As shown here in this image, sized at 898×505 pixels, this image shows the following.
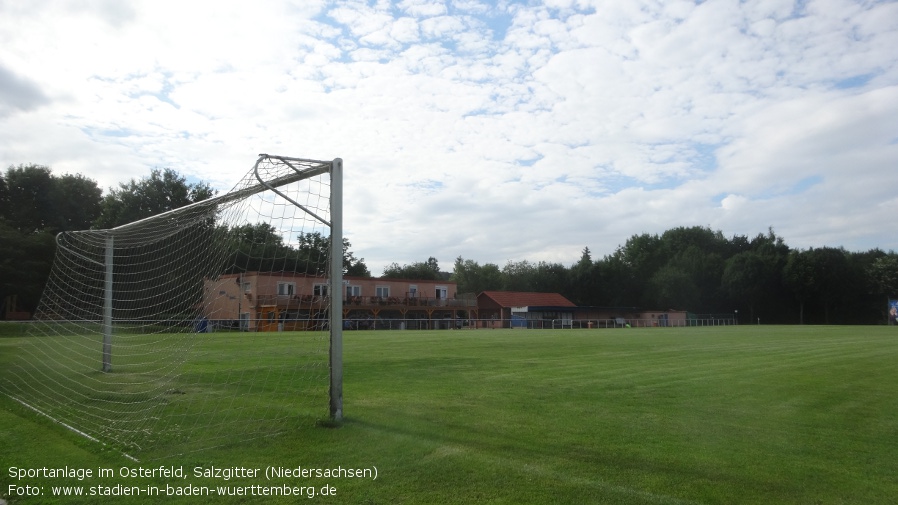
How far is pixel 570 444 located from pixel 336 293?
128 inches

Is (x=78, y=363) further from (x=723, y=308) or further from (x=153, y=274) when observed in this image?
(x=723, y=308)

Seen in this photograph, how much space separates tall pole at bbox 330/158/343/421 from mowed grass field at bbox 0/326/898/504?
1.22 ft

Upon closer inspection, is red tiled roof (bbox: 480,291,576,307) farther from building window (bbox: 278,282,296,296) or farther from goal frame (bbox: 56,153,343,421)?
goal frame (bbox: 56,153,343,421)

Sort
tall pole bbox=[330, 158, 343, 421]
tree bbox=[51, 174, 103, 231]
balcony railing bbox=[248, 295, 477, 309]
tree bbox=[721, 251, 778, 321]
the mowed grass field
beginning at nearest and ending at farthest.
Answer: the mowed grass field < tall pole bbox=[330, 158, 343, 421] < balcony railing bbox=[248, 295, 477, 309] < tree bbox=[51, 174, 103, 231] < tree bbox=[721, 251, 778, 321]

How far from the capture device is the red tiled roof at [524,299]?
65.7 meters

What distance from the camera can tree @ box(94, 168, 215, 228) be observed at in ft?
162

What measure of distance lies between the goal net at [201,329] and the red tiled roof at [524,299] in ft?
167

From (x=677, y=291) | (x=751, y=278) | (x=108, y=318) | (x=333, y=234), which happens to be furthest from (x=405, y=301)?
(x=751, y=278)

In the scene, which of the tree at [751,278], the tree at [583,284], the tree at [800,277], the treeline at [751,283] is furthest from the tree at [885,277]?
the tree at [583,284]

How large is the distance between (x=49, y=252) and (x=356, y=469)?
115 ft

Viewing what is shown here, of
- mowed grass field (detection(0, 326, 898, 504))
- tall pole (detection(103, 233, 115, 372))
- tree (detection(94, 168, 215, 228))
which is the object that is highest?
tree (detection(94, 168, 215, 228))

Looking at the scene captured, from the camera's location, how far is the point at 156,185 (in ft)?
174

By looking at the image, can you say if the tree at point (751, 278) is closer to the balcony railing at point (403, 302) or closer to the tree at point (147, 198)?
the balcony railing at point (403, 302)

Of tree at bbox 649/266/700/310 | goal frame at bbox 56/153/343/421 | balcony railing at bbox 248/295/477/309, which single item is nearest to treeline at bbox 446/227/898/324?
tree at bbox 649/266/700/310
